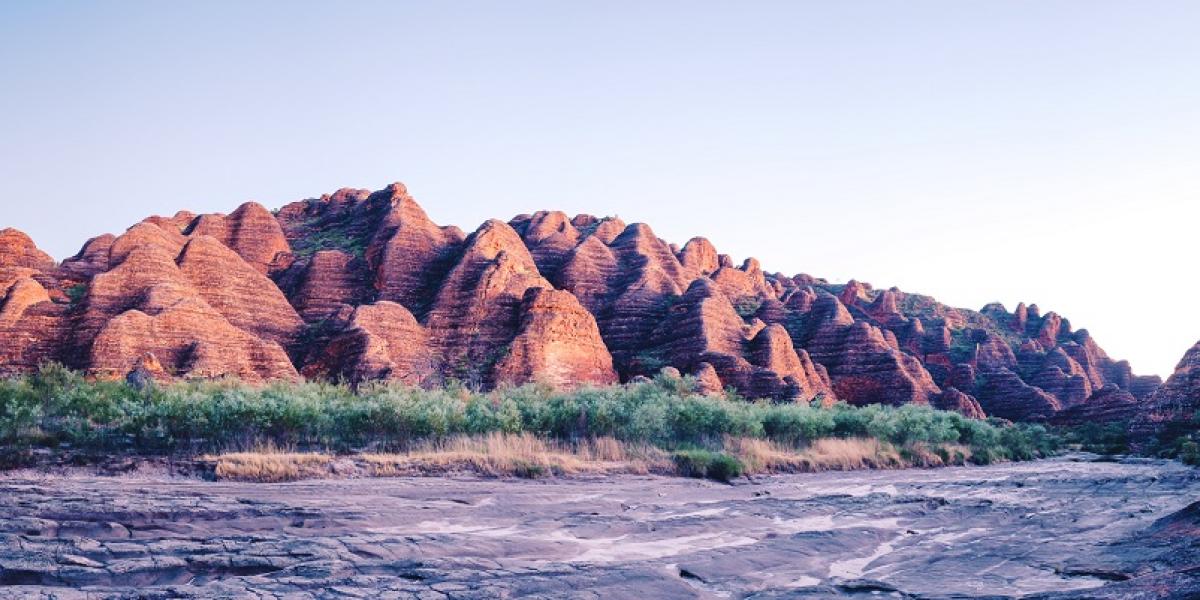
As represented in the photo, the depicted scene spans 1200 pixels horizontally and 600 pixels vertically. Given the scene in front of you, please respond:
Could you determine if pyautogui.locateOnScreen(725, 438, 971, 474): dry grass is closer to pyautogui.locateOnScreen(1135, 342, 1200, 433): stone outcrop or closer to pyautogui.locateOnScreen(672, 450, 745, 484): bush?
pyautogui.locateOnScreen(672, 450, 745, 484): bush

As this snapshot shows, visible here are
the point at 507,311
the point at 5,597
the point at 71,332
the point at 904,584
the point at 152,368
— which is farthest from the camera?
the point at 507,311

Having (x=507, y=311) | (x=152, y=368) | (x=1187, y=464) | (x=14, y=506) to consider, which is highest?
(x=507, y=311)

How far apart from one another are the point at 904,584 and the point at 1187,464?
98.3 ft

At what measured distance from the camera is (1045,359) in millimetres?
80562

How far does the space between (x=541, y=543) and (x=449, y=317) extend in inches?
1495

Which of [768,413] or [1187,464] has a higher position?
[768,413]

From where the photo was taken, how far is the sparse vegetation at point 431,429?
1889 centimetres

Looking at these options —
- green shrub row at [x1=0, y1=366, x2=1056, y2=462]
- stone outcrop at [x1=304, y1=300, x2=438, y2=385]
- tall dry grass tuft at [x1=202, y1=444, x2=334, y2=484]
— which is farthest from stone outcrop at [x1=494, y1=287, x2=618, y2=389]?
tall dry grass tuft at [x1=202, y1=444, x2=334, y2=484]

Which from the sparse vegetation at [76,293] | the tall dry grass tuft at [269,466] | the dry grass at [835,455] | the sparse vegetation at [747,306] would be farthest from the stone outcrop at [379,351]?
the sparse vegetation at [747,306]

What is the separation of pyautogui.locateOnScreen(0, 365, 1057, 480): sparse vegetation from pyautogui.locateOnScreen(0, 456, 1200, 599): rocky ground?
7.74 feet

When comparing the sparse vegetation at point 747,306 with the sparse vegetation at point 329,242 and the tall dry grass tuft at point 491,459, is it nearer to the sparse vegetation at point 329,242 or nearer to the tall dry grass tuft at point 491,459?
the sparse vegetation at point 329,242

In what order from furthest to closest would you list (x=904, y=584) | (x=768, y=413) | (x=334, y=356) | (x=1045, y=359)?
(x=1045, y=359)
(x=334, y=356)
(x=768, y=413)
(x=904, y=584)

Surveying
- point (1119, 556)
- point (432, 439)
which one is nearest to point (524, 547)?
point (1119, 556)

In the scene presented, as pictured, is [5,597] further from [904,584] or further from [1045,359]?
[1045,359]
